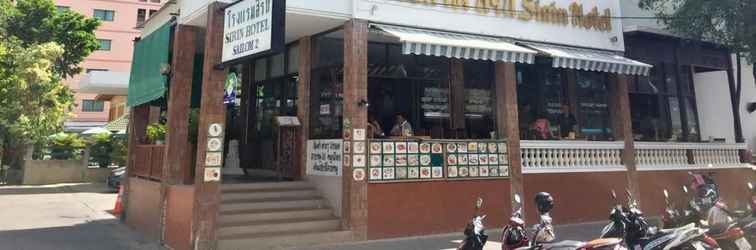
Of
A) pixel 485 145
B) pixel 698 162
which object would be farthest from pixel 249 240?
pixel 698 162

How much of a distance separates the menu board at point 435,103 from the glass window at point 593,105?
12.9 ft

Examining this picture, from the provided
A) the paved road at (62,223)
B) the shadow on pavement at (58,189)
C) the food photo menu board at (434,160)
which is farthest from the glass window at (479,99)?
the shadow on pavement at (58,189)

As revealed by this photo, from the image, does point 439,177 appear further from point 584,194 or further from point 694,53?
point 694,53

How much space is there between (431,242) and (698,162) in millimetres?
8647

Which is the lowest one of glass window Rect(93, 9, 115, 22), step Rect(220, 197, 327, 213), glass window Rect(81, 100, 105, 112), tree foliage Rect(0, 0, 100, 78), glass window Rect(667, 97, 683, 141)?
step Rect(220, 197, 327, 213)

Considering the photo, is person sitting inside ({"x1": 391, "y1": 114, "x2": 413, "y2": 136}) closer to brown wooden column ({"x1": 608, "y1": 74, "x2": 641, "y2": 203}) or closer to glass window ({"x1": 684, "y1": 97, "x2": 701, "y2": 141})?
brown wooden column ({"x1": 608, "y1": 74, "x2": 641, "y2": 203})

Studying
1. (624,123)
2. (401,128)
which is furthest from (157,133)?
(624,123)

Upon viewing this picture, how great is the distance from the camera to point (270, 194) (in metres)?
9.16

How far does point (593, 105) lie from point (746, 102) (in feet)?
22.4

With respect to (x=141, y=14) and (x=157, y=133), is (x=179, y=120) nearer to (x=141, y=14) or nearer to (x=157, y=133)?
(x=157, y=133)

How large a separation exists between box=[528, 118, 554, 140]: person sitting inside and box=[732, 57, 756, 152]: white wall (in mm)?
8719

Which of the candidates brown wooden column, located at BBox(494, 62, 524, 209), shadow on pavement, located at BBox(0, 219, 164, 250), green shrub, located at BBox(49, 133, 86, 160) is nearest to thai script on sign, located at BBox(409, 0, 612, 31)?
brown wooden column, located at BBox(494, 62, 524, 209)

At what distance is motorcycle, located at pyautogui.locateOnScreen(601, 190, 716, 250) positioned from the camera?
5723 millimetres

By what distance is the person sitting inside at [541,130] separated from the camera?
11.6 m
